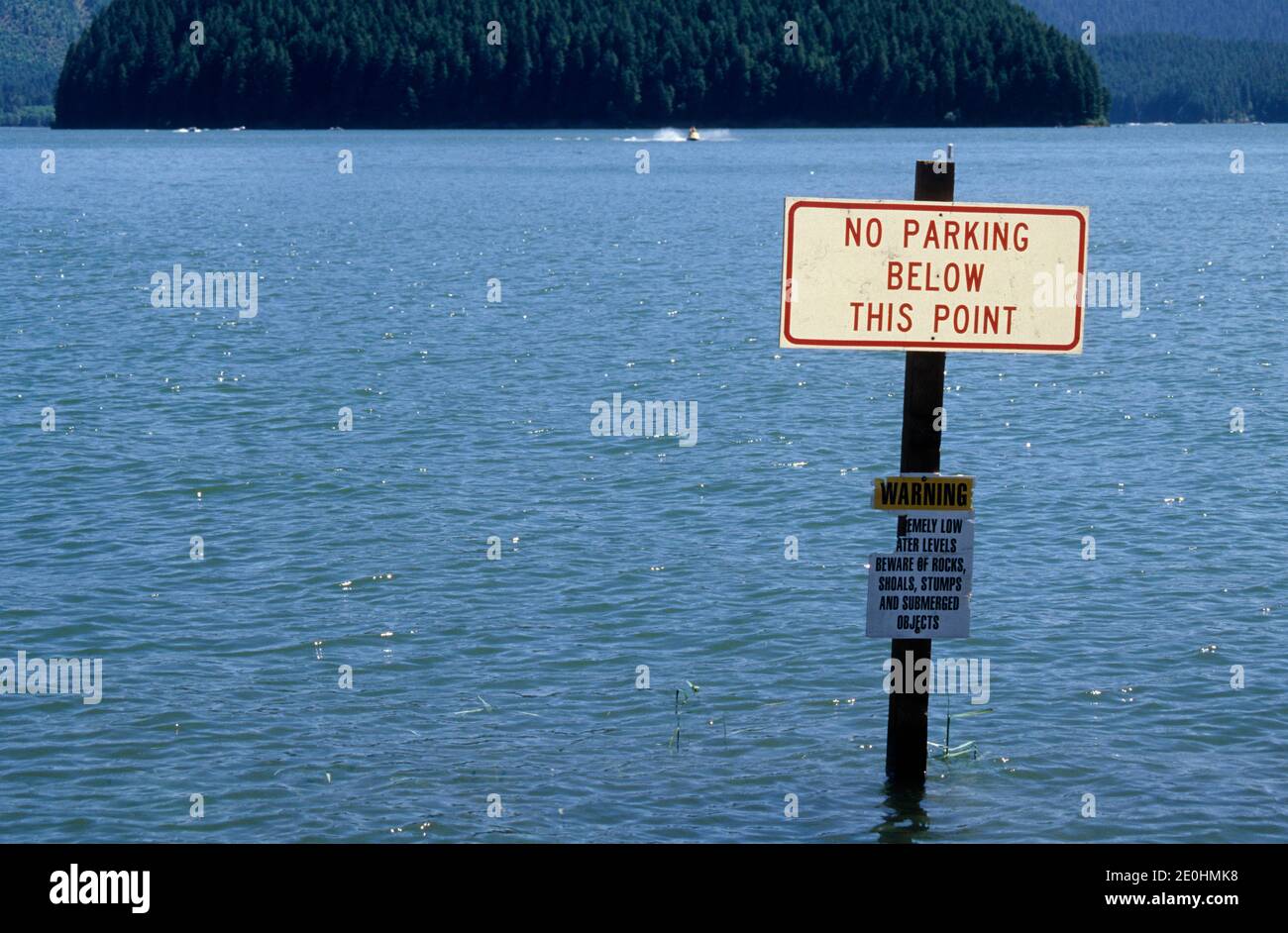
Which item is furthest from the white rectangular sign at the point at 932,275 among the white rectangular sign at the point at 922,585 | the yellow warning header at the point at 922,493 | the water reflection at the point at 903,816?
the water reflection at the point at 903,816

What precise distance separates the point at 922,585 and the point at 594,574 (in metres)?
7.59

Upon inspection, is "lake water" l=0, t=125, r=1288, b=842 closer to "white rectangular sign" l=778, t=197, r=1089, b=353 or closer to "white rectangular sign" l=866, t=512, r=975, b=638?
"white rectangular sign" l=866, t=512, r=975, b=638

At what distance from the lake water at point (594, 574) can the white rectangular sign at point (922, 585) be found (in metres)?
1.43

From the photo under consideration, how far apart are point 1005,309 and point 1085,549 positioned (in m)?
9.37

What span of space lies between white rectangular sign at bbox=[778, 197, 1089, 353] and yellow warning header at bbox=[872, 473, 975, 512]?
2.90 feet

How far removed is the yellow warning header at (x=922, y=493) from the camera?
1127 centimetres

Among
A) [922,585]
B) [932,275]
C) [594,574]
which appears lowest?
[594,574]

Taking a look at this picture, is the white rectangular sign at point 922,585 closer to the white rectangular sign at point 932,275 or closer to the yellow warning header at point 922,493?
the yellow warning header at point 922,493

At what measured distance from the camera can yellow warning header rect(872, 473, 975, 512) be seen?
11.3 metres

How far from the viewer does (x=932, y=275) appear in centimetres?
1091

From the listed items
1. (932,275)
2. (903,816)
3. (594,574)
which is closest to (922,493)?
(932,275)

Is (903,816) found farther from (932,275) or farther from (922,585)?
(932,275)
